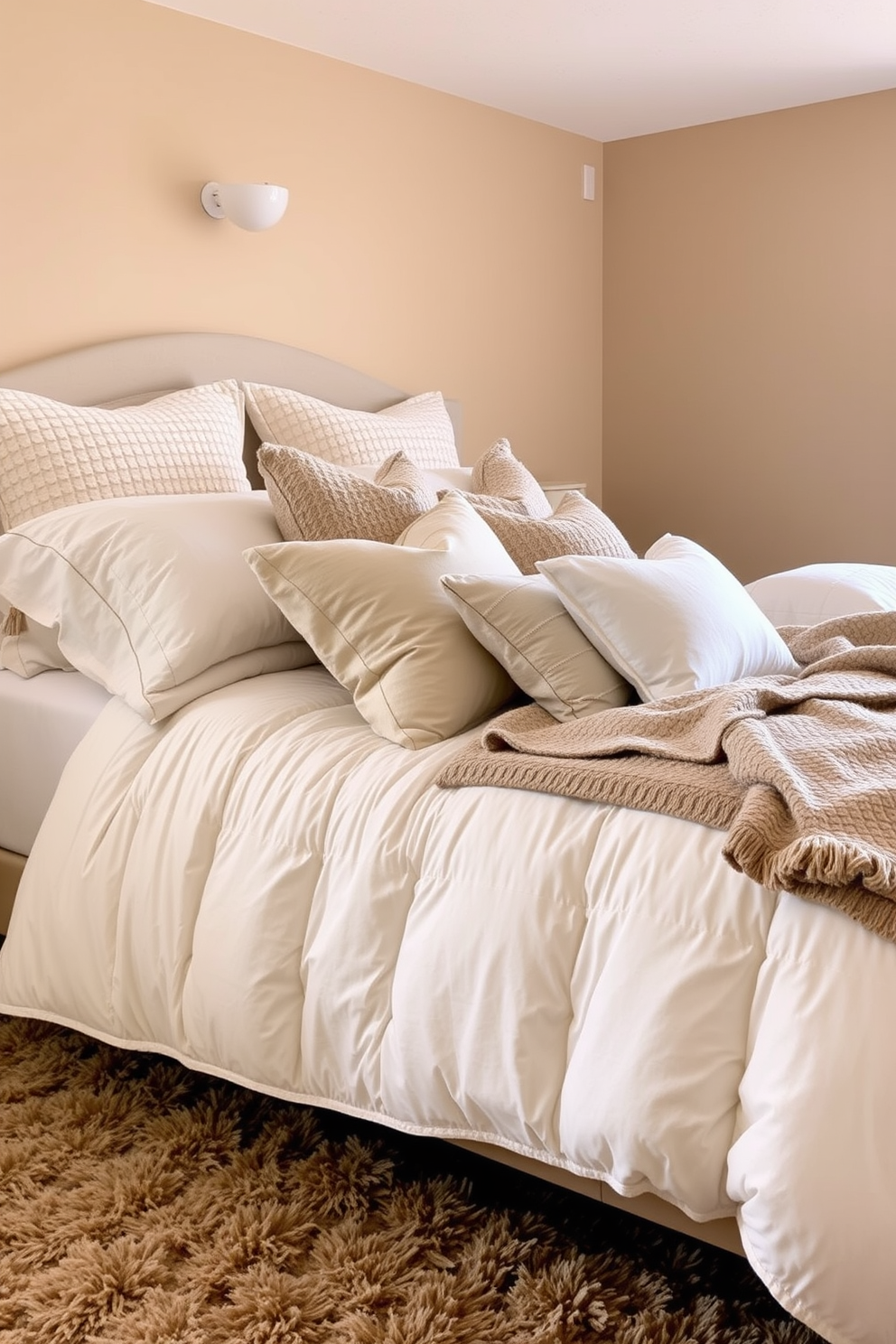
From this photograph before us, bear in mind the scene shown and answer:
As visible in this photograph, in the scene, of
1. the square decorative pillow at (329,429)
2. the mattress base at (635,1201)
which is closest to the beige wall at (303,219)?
the square decorative pillow at (329,429)

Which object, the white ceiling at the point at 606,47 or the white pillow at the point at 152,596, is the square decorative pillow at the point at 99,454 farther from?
the white ceiling at the point at 606,47

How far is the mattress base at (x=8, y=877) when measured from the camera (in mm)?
2318

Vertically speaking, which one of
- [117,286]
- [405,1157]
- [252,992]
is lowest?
[405,1157]

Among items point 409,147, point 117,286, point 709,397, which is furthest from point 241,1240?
point 709,397

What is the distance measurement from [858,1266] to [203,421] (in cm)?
208

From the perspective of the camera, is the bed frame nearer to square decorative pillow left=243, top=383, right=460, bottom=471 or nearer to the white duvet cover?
square decorative pillow left=243, top=383, right=460, bottom=471

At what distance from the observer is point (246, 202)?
10.1 feet

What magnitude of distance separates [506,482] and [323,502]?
0.64 m

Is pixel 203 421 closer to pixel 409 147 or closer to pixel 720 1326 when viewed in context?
pixel 409 147

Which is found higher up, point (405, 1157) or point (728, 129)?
point (728, 129)

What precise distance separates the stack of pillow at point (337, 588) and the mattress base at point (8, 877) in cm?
34

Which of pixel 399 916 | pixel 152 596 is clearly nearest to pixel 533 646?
pixel 399 916

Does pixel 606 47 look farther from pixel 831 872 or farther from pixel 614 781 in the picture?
pixel 831 872

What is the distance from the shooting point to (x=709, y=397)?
442 cm
